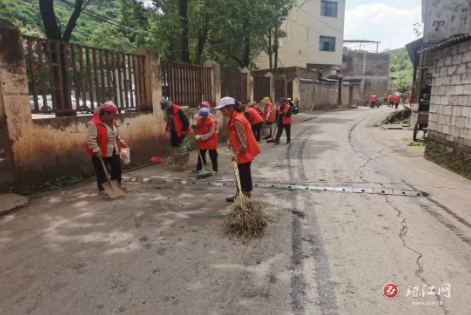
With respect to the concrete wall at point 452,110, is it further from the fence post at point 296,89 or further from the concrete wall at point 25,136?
the fence post at point 296,89

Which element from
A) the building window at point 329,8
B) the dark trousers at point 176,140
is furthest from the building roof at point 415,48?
the building window at point 329,8

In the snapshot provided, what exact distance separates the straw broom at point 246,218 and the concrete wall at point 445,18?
1298 cm

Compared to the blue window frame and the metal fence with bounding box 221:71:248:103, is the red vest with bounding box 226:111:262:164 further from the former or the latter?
the blue window frame

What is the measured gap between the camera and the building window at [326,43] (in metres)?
34.8

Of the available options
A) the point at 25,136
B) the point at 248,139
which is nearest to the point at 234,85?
A: the point at 25,136

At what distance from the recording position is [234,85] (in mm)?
14250

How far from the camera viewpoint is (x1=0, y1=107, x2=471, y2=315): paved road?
8.66 ft

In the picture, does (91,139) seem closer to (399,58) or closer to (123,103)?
(123,103)

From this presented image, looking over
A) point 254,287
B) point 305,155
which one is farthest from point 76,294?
point 305,155

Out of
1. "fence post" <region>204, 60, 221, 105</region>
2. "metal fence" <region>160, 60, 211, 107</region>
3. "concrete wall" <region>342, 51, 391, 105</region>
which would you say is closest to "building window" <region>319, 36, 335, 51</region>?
"concrete wall" <region>342, 51, 391, 105</region>

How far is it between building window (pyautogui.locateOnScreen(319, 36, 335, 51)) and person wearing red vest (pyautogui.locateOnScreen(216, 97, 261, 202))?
3356 cm

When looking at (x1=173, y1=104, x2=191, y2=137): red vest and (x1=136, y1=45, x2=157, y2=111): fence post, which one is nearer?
(x1=173, y1=104, x2=191, y2=137): red vest

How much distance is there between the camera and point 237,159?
4.43 metres

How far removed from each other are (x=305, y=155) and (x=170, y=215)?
5.45 m
